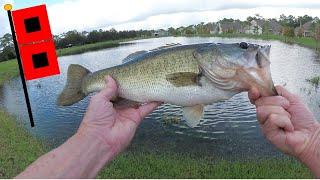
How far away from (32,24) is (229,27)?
10367 cm

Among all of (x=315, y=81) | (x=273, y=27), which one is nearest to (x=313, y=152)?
(x=315, y=81)

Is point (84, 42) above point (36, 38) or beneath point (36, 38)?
beneath

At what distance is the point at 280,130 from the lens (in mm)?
3668

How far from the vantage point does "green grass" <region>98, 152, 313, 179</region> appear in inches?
395

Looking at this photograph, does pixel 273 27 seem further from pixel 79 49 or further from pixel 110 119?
pixel 110 119

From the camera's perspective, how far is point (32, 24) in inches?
383

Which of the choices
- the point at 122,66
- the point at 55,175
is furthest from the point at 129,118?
the point at 55,175

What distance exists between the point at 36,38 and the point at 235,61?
6.87 meters

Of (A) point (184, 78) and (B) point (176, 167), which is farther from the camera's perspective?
(B) point (176, 167)

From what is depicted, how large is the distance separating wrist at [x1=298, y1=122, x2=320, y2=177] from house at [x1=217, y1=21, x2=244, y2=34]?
104m

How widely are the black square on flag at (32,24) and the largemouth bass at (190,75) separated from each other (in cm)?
562

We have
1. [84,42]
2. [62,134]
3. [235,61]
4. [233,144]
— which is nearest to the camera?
[235,61]

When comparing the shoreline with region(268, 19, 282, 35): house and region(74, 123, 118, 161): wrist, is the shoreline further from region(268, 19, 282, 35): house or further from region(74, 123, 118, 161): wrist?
region(268, 19, 282, 35): house

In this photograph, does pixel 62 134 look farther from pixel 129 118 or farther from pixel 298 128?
pixel 298 128
